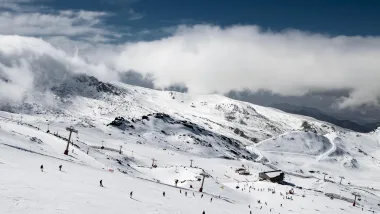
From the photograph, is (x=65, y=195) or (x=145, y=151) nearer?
(x=65, y=195)

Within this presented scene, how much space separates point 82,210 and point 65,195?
14.8 ft

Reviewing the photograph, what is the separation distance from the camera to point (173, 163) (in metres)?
156

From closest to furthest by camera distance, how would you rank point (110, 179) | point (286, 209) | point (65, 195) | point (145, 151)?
point (65, 195), point (110, 179), point (286, 209), point (145, 151)

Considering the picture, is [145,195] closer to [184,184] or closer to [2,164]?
[2,164]

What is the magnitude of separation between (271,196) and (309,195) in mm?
13619

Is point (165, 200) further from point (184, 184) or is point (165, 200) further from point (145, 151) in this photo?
point (145, 151)

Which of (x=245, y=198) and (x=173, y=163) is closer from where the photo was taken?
(x=245, y=198)

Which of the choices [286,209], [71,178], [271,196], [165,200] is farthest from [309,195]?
[71,178]

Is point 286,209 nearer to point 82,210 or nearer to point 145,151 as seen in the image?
point 82,210

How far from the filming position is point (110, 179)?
173ft

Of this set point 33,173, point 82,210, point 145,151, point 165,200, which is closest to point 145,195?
point 165,200

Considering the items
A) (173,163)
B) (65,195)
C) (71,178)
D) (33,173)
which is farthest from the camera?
(173,163)

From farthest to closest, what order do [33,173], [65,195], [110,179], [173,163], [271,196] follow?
[173,163]
[271,196]
[110,179]
[33,173]
[65,195]

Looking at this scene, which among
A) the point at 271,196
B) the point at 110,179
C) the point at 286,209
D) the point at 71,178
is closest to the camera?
the point at 71,178
